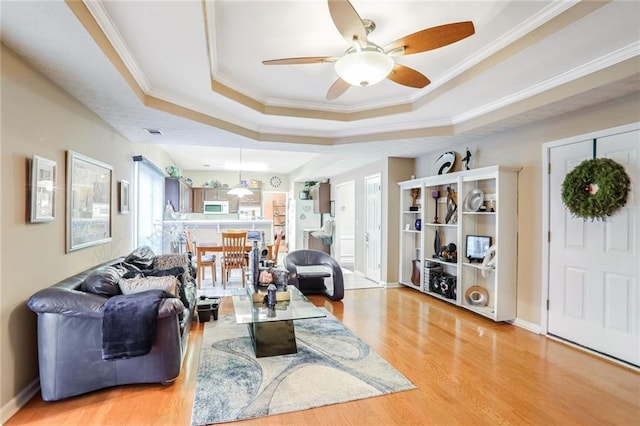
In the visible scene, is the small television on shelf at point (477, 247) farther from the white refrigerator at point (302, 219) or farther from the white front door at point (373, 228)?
the white refrigerator at point (302, 219)

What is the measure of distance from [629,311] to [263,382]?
3.22 meters

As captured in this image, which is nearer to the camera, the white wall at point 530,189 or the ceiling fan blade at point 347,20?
the ceiling fan blade at point 347,20

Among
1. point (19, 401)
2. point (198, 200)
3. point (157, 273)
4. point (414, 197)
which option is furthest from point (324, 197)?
point (19, 401)

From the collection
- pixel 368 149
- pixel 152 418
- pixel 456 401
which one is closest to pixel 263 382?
pixel 152 418

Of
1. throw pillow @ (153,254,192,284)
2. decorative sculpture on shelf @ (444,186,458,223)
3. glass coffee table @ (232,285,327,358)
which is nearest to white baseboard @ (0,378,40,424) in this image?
glass coffee table @ (232,285,327,358)

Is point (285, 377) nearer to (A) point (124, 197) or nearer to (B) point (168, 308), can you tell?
(B) point (168, 308)

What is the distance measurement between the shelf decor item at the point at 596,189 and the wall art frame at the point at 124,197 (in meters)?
5.09

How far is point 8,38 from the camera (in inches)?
78.7

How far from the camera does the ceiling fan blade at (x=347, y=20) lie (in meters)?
1.73

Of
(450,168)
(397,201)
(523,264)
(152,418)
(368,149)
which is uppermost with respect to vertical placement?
(368,149)

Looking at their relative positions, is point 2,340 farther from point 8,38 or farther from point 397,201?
point 397,201

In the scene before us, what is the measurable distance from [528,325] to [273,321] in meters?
2.98

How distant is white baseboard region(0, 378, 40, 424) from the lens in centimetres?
211

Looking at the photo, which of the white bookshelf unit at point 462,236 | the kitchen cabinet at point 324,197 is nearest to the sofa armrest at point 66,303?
the white bookshelf unit at point 462,236
